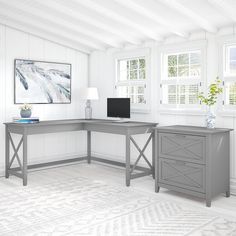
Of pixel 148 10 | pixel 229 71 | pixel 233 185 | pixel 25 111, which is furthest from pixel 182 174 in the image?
pixel 25 111

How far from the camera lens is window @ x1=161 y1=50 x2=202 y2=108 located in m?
4.98

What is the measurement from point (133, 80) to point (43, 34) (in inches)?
70.8

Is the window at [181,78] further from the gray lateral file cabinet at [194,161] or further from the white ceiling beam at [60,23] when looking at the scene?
the white ceiling beam at [60,23]

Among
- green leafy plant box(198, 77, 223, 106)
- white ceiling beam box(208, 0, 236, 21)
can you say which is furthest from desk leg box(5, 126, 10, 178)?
white ceiling beam box(208, 0, 236, 21)

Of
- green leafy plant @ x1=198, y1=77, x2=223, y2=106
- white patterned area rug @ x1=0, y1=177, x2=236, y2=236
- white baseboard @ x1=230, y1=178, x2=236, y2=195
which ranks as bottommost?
white patterned area rug @ x1=0, y1=177, x2=236, y2=236

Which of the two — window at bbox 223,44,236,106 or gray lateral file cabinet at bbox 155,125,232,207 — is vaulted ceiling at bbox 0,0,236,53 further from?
gray lateral file cabinet at bbox 155,125,232,207

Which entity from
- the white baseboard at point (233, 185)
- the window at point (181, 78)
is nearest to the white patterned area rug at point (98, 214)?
the white baseboard at point (233, 185)

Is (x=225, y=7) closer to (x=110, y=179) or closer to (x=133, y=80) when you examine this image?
(x=133, y=80)

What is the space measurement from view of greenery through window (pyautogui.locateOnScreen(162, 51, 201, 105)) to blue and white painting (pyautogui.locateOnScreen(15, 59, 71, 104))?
2.01 metres

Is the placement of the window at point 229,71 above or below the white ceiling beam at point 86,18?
below

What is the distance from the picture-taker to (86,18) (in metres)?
4.81

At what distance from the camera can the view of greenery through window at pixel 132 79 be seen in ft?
18.8

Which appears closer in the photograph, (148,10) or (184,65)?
(148,10)

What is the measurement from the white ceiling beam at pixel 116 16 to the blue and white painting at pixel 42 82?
1.87 metres
